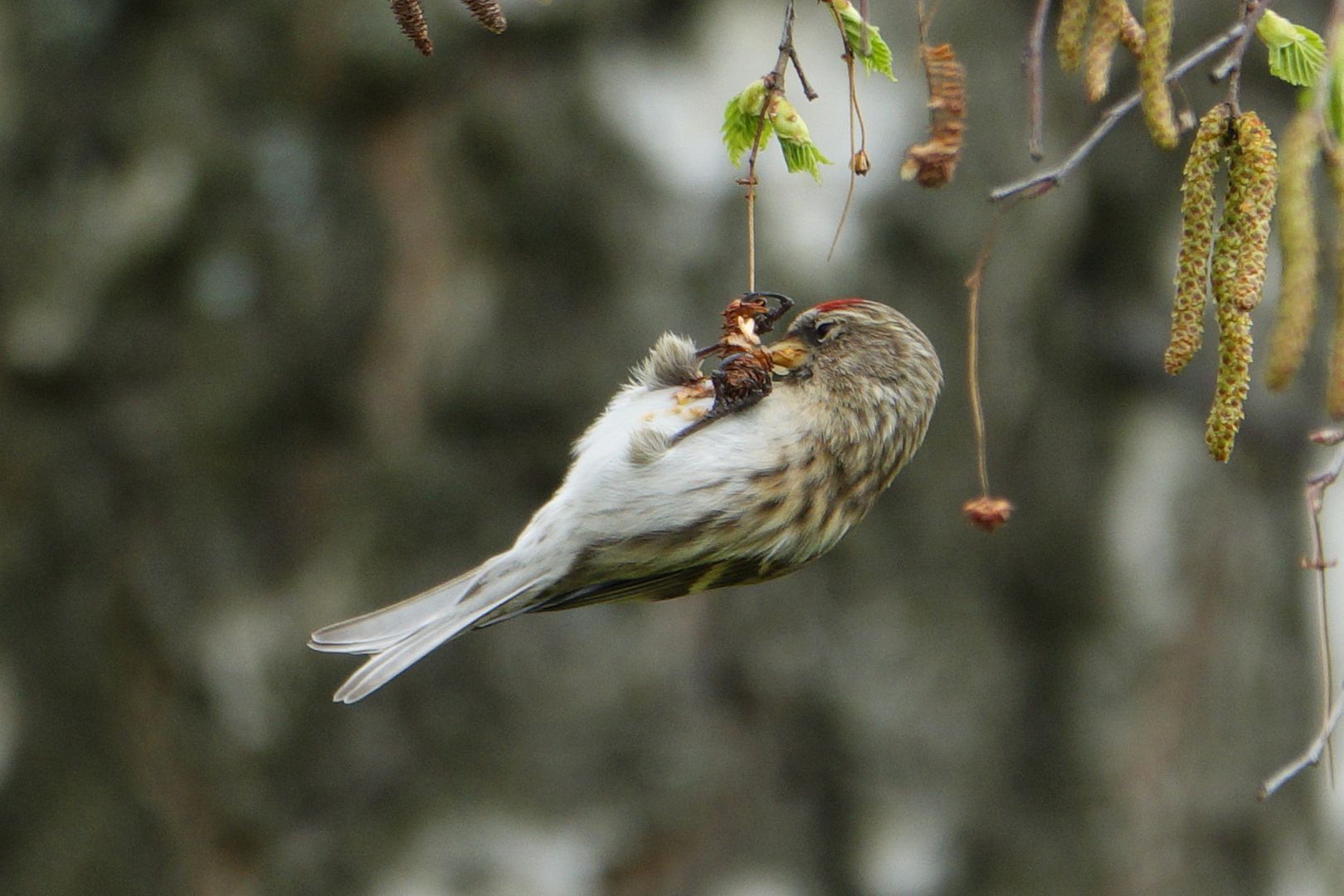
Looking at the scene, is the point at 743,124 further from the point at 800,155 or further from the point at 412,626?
the point at 412,626

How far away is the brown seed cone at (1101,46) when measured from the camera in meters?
1.95

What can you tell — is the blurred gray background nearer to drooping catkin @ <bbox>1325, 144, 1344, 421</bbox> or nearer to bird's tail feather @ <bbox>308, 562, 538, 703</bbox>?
bird's tail feather @ <bbox>308, 562, 538, 703</bbox>

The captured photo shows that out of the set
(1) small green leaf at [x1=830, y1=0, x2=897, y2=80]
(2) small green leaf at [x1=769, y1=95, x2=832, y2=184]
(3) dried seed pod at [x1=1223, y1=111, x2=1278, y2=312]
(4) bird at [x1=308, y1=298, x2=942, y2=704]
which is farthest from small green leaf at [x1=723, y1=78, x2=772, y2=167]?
(3) dried seed pod at [x1=1223, y1=111, x2=1278, y2=312]

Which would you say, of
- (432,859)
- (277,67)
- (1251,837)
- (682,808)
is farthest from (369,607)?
(1251,837)

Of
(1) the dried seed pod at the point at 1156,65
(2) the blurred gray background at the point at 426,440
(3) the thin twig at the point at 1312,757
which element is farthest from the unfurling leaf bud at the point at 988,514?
(2) the blurred gray background at the point at 426,440

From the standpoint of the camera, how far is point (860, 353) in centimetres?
329

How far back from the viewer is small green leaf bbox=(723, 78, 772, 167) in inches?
102

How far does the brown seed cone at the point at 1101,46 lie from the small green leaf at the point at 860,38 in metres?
0.36

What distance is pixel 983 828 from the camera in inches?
260

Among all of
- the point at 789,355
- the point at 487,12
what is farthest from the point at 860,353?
the point at 487,12

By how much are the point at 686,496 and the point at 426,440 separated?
3017 millimetres

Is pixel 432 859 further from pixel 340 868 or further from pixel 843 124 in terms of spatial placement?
pixel 843 124

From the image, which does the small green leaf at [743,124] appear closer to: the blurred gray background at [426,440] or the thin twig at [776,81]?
the thin twig at [776,81]

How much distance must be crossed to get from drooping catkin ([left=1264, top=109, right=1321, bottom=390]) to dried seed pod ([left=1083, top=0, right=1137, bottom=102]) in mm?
355
